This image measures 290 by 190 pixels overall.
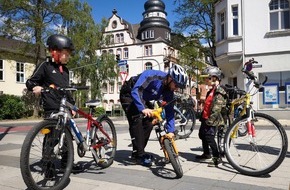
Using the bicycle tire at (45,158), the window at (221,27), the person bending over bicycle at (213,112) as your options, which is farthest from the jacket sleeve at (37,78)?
the window at (221,27)

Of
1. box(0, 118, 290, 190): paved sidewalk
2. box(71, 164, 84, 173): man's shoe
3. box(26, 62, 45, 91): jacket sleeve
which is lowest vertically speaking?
box(0, 118, 290, 190): paved sidewalk

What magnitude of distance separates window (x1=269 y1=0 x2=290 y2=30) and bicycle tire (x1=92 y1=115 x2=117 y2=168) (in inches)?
643

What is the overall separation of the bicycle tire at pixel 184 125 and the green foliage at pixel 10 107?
24.5 metres

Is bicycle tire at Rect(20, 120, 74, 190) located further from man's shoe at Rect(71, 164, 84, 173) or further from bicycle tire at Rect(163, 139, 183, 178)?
bicycle tire at Rect(163, 139, 183, 178)

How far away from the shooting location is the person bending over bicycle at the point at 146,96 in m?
4.71

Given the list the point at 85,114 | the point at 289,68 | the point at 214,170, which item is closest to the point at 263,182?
the point at 214,170

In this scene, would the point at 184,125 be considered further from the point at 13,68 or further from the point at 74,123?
the point at 13,68

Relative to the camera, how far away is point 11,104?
30781 mm

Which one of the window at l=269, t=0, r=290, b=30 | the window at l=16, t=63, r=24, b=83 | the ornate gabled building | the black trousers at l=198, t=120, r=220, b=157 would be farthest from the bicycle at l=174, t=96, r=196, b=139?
the ornate gabled building

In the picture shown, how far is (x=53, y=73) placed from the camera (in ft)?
15.6

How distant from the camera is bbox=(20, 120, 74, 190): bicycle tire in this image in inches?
144

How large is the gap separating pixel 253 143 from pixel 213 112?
82cm

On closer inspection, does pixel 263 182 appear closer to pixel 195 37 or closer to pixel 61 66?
pixel 61 66

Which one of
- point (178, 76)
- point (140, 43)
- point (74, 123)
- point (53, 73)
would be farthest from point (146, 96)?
point (140, 43)
